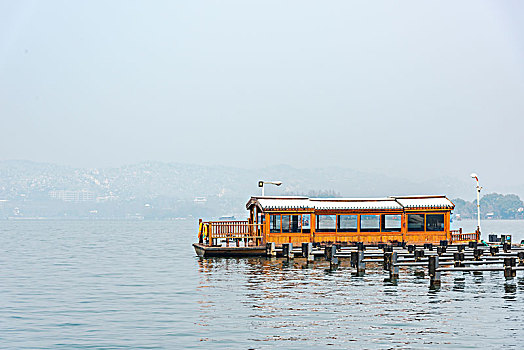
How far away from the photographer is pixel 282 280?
4191 cm

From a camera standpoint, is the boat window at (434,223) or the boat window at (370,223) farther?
the boat window at (434,223)

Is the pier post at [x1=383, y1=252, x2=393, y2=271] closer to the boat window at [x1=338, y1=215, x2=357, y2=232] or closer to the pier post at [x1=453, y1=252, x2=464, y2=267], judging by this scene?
the pier post at [x1=453, y1=252, x2=464, y2=267]

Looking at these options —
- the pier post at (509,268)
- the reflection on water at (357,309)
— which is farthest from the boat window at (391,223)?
the pier post at (509,268)

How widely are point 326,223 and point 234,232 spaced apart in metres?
7.96

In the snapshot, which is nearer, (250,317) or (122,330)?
(122,330)

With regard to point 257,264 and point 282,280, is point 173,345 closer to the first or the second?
point 282,280

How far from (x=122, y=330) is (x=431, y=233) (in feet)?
126

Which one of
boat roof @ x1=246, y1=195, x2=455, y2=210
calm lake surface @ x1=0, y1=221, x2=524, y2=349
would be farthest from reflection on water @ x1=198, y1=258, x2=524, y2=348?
boat roof @ x1=246, y1=195, x2=455, y2=210

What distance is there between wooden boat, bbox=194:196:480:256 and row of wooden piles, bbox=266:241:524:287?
1.52 meters

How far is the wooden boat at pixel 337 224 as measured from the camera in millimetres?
57844

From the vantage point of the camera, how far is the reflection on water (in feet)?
81.4

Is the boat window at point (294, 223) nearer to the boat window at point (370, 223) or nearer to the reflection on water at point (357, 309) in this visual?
the boat window at point (370, 223)

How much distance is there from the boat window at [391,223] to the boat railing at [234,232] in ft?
35.0

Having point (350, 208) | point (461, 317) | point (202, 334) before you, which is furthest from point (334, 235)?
point (202, 334)
